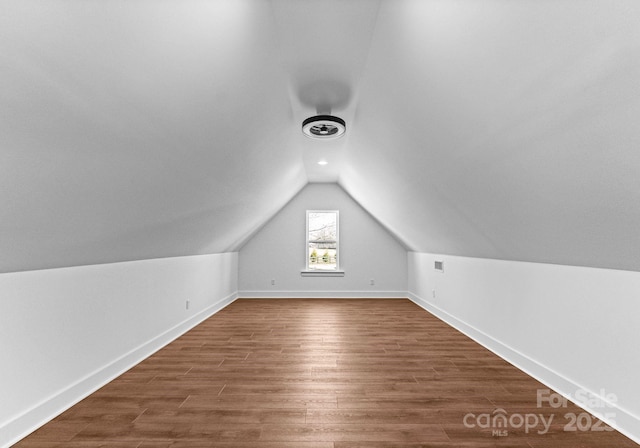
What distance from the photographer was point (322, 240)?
7.82 meters

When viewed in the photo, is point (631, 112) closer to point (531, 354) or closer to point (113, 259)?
point (531, 354)

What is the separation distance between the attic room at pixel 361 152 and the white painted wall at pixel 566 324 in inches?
0.8

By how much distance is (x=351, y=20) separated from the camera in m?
2.16

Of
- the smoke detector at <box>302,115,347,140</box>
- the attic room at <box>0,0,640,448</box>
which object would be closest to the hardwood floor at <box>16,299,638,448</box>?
the attic room at <box>0,0,640,448</box>

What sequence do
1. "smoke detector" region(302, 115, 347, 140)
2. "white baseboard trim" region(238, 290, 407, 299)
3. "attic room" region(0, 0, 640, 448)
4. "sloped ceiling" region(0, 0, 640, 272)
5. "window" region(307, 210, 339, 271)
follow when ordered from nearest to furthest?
"sloped ceiling" region(0, 0, 640, 272), "attic room" region(0, 0, 640, 448), "smoke detector" region(302, 115, 347, 140), "white baseboard trim" region(238, 290, 407, 299), "window" region(307, 210, 339, 271)

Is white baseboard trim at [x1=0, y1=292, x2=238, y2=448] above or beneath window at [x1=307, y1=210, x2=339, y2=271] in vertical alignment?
beneath

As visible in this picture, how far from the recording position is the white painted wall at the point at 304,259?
299 inches

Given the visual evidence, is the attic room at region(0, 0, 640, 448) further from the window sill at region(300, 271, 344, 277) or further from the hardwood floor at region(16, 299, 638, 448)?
the window sill at region(300, 271, 344, 277)

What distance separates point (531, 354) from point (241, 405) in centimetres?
274

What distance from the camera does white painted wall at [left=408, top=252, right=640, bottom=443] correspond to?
2.14m

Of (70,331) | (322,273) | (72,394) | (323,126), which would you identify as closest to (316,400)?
(72,394)

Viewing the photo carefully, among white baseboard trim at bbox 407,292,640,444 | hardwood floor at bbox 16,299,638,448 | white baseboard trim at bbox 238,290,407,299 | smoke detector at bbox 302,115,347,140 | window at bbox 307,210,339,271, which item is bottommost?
hardwood floor at bbox 16,299,638,448

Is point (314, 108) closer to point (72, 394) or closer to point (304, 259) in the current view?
point (72, 394)

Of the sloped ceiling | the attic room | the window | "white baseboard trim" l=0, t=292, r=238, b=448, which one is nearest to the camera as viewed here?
the sloped ceiling
